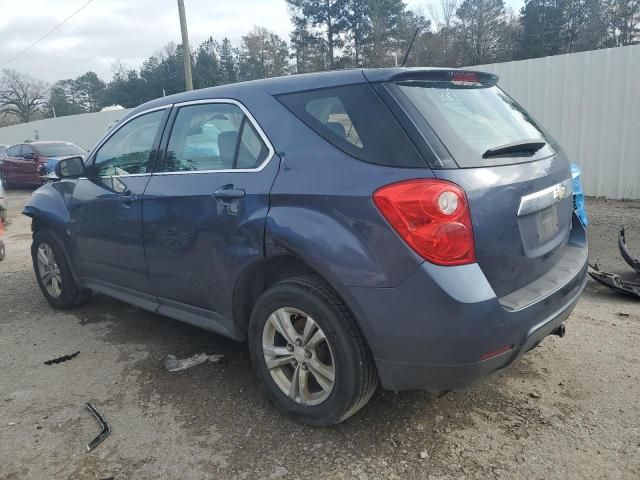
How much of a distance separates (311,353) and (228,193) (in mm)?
982

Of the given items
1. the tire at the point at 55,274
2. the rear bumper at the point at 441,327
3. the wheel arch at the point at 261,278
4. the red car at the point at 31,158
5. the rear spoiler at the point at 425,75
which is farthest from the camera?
the red car at the point at 31,158

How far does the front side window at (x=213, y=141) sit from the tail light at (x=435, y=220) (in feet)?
3.04

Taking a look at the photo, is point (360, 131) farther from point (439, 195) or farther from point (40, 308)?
point (40, 308)

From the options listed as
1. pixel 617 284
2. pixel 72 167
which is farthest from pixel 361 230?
pixel 617 284

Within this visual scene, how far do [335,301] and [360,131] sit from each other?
0.82 meters

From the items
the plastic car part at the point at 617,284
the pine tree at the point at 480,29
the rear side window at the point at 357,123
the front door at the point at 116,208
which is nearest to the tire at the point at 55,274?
the front door at the point at 116,208

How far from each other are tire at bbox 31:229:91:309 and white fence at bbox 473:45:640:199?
8244 mm

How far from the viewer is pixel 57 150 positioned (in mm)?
16516

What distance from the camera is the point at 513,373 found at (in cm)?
325

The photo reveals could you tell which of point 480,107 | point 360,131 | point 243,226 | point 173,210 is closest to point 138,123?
point 173,210

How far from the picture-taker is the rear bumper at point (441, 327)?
2.21 metres

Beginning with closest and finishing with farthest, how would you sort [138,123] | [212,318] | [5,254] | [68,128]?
[212,318] → [138,123] → [5,254] → [68,128]

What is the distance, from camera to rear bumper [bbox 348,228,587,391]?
2211 millimetres

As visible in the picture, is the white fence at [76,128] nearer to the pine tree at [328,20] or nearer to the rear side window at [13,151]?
the rear side window at [13,151]
